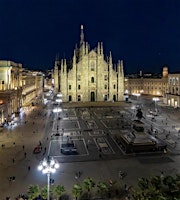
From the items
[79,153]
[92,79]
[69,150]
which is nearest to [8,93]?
[69,150]

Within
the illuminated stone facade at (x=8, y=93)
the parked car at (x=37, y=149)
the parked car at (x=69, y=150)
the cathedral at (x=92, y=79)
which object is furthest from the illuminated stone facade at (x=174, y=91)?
the parked car at (x=37, y=149)

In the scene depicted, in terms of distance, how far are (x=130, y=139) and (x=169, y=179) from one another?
16.7 meters

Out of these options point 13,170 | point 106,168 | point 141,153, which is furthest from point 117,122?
point 13,170

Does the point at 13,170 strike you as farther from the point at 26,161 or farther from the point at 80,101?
the point at 80,101

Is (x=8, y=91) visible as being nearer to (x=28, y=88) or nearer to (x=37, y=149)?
(x=37, y=149)

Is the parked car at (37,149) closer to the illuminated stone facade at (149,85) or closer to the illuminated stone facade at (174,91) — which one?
the illuminated stone facade at (174,91)

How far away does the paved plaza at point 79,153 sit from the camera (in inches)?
990

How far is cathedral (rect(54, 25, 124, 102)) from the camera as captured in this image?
287ft

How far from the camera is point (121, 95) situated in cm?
9019

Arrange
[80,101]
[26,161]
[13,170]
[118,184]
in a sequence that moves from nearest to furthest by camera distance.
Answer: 1. [118,184]
2. [13,170]
3. [26,161]
4. [80,101]

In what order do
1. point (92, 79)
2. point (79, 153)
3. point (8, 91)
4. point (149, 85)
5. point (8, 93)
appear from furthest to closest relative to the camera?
point (149, 85)
point (92, 79)
point (8, 91)
point (8, 93)
point (79, 153)

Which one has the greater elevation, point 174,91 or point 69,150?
point 174,91

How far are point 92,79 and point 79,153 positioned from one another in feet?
191

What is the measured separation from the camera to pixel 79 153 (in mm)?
33000
